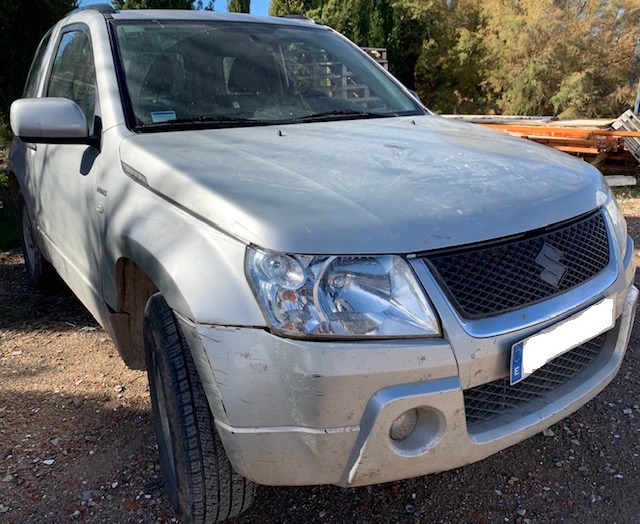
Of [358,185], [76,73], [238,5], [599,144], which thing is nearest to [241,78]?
[76,73]

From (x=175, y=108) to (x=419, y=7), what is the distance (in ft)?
66.0

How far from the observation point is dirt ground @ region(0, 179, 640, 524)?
7.04 ft

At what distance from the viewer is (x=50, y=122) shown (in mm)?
2365

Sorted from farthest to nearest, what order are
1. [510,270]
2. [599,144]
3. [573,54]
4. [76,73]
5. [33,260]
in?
1. [573,54]
2. [599,144]
3. [33,260]
4. [76,73]
5. [510,270]

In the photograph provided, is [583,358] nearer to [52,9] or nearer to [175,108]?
[175,108]

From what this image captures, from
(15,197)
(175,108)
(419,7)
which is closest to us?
(175,108)

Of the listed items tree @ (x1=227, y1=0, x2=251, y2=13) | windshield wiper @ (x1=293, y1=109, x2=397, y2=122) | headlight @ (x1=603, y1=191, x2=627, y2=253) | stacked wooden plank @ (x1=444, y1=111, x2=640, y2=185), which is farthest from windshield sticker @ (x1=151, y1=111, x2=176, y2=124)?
tree @ (x1=227, y1=0, x2=251, y2=13)

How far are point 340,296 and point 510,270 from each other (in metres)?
0.55

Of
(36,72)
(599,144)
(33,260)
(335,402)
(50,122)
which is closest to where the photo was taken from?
(335,402)

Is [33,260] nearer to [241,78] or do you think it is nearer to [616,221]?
[241,78]

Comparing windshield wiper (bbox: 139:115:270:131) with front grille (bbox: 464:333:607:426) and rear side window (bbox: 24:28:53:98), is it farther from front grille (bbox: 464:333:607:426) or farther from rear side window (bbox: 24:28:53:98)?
rear side window (bbox: 24:28:53:98)

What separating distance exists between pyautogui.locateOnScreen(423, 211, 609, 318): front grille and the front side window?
169cm

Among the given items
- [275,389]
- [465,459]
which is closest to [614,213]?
[465,459]

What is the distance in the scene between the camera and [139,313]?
93.8 inches
